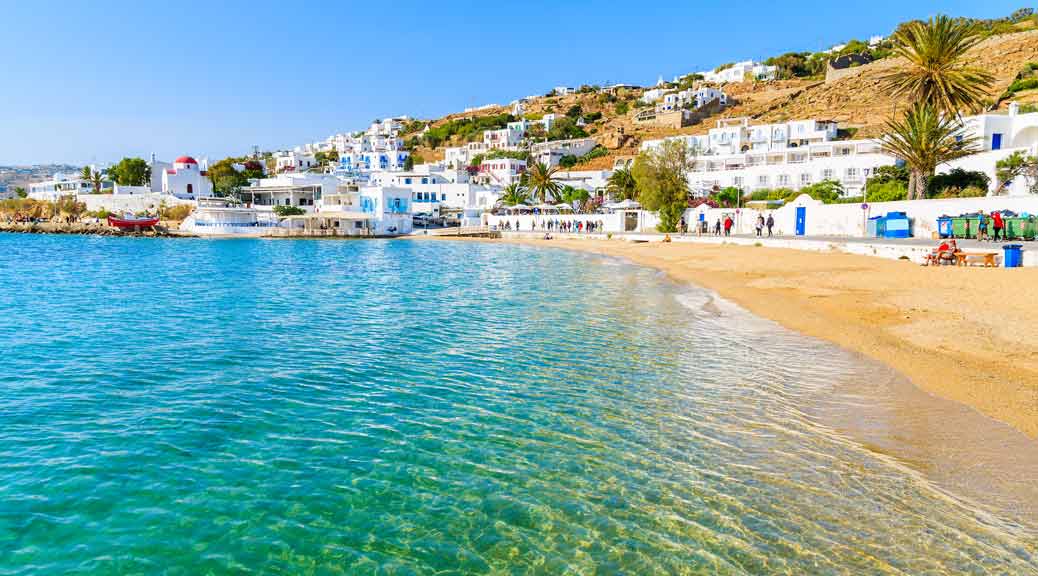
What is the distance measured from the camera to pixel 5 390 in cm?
1107

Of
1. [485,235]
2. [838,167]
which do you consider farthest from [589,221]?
[838,167]

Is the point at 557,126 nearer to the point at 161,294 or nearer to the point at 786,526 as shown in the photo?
the point at 161,294

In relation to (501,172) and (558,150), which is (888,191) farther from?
(558,150)

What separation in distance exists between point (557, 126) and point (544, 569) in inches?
6290

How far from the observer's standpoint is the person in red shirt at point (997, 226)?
27547 mm

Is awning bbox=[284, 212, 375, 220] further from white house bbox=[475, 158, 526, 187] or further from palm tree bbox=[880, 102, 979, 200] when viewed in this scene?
palm tree bbox=[880, 102, 979, 200]

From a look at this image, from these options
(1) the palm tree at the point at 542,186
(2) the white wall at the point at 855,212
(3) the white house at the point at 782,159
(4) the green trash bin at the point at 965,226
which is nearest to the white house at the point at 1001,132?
(3) the white house at the point at 782,159

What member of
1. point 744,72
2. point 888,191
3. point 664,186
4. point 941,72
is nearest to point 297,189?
point 664,186

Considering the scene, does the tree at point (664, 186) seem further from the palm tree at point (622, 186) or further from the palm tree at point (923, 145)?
the palm tree at point (923, 145)

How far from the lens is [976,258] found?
23438 mm

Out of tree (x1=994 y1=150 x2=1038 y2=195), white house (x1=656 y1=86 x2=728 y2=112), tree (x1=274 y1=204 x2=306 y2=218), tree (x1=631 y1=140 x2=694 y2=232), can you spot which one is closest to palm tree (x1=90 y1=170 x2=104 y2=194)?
tree (x1=274 y1=204 x2=306 y2=218)

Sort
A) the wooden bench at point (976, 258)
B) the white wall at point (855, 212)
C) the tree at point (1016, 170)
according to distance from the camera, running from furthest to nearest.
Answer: the tree at point (1016, 170)
the white wall at point (855, 212)
the wooden bench at point (976, 258)

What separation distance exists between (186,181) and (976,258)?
357 ft

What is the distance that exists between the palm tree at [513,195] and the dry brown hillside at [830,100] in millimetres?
24341
